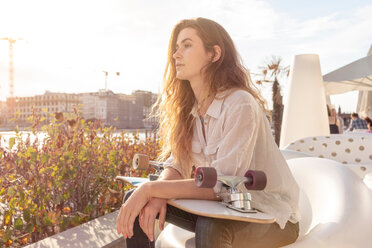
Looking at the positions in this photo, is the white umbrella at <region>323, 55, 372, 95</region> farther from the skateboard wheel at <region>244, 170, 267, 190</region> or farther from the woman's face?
the skateboard wheel at <region>244, 170, 267, 190</region>

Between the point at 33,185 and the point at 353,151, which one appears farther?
the point at 353,151

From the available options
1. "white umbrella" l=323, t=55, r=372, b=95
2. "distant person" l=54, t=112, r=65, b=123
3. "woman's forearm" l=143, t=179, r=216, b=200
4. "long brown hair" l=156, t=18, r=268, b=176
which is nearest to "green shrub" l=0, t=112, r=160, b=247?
"distant person" l=54, t=112, r=65, b=123

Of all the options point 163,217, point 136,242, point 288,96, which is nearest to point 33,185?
point 136,242

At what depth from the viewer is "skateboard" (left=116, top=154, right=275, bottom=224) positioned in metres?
1.13

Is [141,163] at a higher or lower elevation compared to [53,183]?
higher

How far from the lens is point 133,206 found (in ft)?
4.69

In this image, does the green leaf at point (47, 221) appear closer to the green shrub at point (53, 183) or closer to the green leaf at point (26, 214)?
the green shrub at point (53, 183)

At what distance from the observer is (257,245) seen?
4.75 ft

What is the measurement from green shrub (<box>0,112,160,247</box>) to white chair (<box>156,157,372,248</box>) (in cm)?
120

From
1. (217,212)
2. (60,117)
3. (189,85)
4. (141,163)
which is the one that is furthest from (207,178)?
(60,117)

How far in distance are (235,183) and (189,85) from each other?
0.91 metres

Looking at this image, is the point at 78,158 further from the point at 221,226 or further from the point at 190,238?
the point at 221,226

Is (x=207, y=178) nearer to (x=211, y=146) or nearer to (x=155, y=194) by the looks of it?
(x=155, y=194)

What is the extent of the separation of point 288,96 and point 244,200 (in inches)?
262
